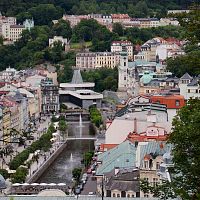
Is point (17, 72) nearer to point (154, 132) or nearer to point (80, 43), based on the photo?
point (80, 43)

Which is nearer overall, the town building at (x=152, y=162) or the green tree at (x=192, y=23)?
the green tree at (x=192, y=23)

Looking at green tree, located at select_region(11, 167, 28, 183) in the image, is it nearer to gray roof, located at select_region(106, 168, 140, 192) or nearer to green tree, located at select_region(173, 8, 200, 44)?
gray roof, located at select_region(106, 168, 140, 192)

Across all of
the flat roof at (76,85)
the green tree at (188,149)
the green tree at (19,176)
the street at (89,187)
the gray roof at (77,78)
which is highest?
the green tree at (188,149)

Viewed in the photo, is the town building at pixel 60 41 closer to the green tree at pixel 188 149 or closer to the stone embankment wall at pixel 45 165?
the stone embankment wall at pixel 45 165

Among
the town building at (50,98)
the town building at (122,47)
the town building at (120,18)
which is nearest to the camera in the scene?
the town building at (50,98)

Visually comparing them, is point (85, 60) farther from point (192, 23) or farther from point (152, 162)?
point (192, 23)

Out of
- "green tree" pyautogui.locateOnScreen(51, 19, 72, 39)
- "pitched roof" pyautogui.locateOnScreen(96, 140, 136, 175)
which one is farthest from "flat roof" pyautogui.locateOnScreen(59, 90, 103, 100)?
"pitched roof" pyautogui.locateOnScreen(96, 140, 136, 175)

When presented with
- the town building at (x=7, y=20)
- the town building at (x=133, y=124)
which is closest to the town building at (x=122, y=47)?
the town building at (x=7, y=20)
